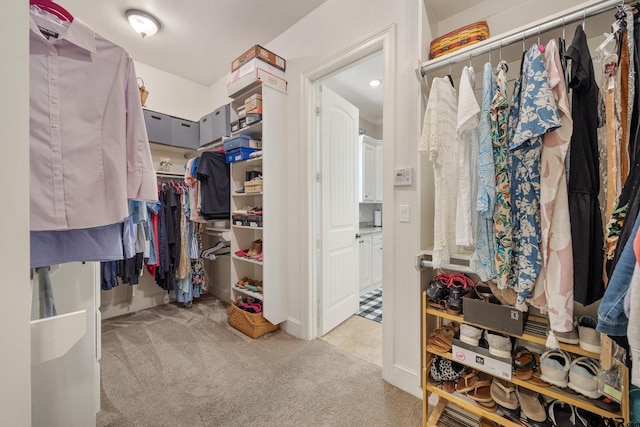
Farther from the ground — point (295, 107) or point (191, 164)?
point (295, 107)

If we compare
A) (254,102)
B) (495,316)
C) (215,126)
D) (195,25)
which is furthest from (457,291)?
(195,25)

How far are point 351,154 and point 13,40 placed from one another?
248cm

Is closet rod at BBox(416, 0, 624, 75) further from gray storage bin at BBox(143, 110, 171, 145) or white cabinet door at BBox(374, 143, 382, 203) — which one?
gray storage bin at BBox(143, 110, 171, 145)

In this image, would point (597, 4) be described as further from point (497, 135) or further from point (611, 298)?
point (611, 298)

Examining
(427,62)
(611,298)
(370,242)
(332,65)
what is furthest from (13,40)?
(370,242)

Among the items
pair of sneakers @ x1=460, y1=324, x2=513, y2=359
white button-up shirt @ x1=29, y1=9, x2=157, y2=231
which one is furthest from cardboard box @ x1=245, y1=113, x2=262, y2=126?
pair of sneakers @ x1=460, y1=324, x2=513, y2=359

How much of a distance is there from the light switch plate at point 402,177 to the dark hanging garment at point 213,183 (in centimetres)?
182

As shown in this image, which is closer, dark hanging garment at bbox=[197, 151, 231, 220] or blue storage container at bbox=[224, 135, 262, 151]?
blue storage container at bbox=[224, 135, 262, 151]

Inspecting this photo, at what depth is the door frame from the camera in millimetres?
1656

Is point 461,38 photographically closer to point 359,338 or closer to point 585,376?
point 585,376

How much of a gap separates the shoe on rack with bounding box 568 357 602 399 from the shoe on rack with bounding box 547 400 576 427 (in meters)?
0.18

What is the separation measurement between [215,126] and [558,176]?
2.98 metres

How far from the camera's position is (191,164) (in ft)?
8.94

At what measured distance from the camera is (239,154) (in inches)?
95.6
